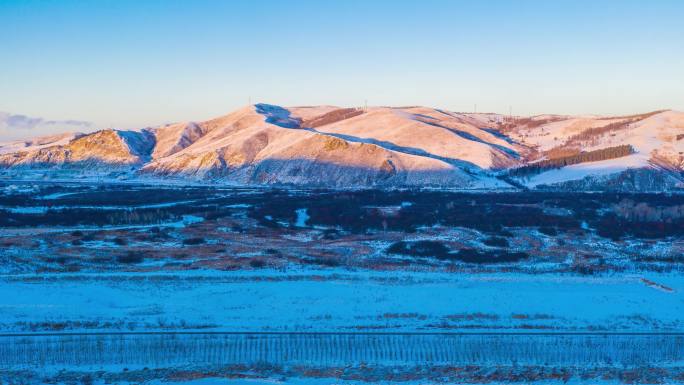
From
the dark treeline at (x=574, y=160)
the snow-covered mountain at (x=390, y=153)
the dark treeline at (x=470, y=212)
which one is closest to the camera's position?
the dark treeline at (x=470, y=212)

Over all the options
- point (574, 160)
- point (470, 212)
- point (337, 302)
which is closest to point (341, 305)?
point (337, 302)

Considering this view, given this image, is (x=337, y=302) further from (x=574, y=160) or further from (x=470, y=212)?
(x=574, y=160)

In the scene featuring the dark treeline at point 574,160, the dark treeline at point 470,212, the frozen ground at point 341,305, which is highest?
the dark treeline at point 574,160

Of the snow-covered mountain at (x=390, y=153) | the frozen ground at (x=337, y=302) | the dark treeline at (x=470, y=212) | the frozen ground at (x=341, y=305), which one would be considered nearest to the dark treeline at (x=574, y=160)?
the snow-covered mountain at (x=390, y=153)

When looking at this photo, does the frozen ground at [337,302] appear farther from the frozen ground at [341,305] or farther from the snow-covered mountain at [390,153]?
the snow-covered mountain at [390,153]

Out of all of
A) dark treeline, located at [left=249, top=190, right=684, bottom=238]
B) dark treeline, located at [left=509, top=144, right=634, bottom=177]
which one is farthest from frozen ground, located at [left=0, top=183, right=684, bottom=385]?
dark treeline, located at [left=509, top=144, right=634, bottom=177]

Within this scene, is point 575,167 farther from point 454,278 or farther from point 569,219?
point 454,278
